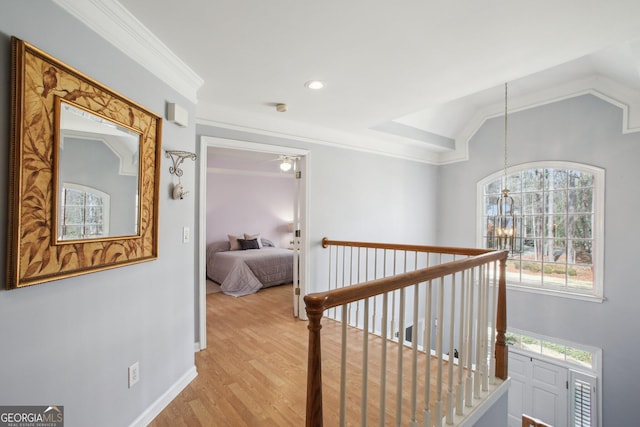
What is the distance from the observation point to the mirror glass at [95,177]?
1229mm

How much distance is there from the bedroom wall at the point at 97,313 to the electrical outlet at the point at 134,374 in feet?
Answer: 0.09

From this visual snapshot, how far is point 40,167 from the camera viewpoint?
1.12m

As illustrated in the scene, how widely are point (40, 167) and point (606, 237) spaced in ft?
17.1

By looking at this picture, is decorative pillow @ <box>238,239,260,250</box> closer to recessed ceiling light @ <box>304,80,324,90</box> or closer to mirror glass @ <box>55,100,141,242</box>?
recessed ceiling light @ <box>304,80,324,90</box>

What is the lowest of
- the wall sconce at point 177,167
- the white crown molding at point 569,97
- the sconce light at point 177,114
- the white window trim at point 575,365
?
the white window trim at point 575,365

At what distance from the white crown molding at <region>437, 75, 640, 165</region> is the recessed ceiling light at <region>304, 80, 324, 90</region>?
3.42m

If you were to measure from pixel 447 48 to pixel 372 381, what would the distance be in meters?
2.33

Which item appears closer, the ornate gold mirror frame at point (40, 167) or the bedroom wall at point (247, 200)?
the ornate gold mirror frame at point (40, 167)

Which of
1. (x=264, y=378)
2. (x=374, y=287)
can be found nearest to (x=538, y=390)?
(x=264, y=378)

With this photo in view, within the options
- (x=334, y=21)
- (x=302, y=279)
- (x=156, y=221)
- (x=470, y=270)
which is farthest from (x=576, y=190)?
(x=156, y=221)

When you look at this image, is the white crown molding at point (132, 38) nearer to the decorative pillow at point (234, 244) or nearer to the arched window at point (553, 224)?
the decorative pillow at point (234, 244)

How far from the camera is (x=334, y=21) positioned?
63.6 inches

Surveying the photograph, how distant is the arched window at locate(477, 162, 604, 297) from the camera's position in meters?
3.71

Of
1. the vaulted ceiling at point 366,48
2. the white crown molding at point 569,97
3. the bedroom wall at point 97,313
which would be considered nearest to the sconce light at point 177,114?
the bedroom wall at point 97,313
